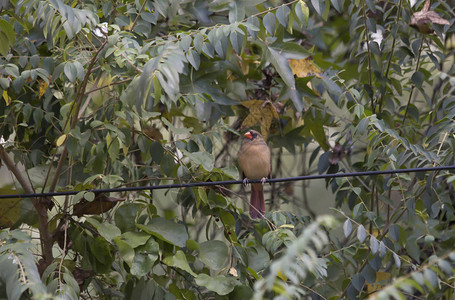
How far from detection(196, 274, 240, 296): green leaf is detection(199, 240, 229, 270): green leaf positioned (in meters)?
0.14

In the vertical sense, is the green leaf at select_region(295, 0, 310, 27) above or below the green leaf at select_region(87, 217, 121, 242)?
above

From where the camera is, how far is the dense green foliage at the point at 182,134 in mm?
3643

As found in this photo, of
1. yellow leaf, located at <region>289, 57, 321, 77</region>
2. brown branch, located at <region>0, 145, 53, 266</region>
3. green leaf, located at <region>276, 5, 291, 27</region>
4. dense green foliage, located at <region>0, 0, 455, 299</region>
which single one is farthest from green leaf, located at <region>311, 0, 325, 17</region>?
brown branch, located at <region>0, 145, 53, 266</region>

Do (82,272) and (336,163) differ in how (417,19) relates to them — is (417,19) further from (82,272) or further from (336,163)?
(82,272)

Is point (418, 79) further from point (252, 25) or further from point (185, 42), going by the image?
point (185, 42)

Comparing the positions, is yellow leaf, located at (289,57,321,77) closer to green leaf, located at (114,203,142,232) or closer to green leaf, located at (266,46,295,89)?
green leaf, located at (266,46,295,89)

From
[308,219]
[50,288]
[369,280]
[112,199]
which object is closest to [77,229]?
[112,199]

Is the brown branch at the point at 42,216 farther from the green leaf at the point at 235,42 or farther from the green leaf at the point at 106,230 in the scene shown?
the green leaf at the point at 235,42

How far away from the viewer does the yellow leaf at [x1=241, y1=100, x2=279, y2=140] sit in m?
4.85

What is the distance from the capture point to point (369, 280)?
4.27m

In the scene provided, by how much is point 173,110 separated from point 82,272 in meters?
1.24

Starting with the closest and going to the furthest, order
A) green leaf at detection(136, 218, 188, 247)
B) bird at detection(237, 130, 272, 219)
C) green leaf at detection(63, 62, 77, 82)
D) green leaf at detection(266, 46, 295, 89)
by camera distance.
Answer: green leaf at detection(63, 62, 77, 82) < green leaf at detection(136, 218, 188, 247) < green leaf at detection(266, 46, 295, 89) < bird at detection(237, 130, 272, 219)

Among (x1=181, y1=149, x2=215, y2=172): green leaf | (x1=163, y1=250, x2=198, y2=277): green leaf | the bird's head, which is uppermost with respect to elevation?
(x1=181, y1=149, x2=215, y2=172): green leaf

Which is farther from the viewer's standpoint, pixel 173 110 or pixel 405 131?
pixel 405 131
